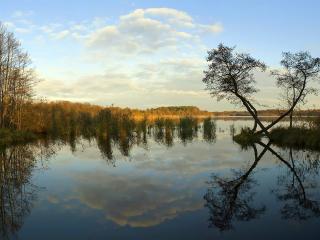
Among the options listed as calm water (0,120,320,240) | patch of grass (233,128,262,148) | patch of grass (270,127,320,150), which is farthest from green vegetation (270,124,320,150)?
calm water (0,120,320,240)

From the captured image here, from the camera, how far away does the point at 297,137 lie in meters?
25.4

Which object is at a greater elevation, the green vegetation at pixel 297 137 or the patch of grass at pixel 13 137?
the green vegetation at pixel 297 137

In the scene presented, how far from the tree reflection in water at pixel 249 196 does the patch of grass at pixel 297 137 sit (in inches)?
268

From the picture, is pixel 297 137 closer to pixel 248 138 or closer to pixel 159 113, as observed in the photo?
pixel 248 138

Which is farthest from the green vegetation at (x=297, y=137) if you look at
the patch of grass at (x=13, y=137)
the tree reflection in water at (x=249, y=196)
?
the patch of grass at (x=13, y=137)

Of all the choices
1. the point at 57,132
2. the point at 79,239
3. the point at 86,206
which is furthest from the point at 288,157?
the point at 57,132

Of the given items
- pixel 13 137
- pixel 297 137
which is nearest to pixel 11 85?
pixel 13 137

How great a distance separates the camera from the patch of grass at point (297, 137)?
904 inches

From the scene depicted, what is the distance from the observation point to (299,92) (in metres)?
28.8

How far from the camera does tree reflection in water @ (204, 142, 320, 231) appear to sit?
920 centimetres

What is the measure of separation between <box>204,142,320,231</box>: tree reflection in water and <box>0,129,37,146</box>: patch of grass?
71.2ft

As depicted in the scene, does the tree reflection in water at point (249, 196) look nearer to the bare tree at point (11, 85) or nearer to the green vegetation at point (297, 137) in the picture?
the green vegetation at point (297, 137)

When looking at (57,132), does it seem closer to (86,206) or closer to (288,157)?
(288,157)

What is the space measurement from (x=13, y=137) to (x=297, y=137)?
23468 mm
